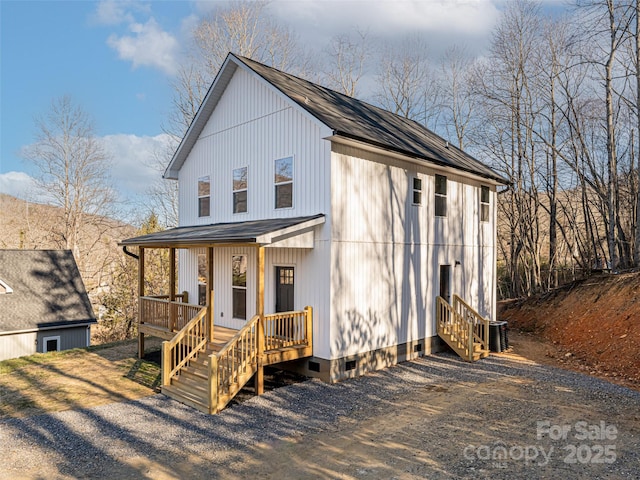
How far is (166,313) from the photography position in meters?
12.0

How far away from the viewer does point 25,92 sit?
30.4 metres

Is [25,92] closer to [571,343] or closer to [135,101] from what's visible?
[135,101]

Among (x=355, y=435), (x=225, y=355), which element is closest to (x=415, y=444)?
(x=355, y=435)

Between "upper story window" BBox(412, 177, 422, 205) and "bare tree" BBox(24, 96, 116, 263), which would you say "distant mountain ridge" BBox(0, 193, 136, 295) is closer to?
"bare tree" BBox(24, 96, 116, 263)

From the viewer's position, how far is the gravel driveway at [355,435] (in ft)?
19.5

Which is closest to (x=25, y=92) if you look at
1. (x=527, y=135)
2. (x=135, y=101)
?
(x=135, y=101)

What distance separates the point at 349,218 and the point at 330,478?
6057mm

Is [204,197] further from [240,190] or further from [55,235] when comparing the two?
[55,235]

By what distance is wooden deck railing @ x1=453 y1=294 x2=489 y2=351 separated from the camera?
508 inches

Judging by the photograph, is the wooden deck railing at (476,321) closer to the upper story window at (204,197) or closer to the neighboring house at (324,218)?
the neighboring house at (324,218)

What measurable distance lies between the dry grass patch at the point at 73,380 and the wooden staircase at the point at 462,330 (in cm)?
830

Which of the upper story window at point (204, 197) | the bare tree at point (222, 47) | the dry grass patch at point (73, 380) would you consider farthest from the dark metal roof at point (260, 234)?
the bare tree at point (222, 47)

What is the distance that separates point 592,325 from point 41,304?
22.3m

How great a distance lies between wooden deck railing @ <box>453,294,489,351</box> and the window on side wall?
6519mm
